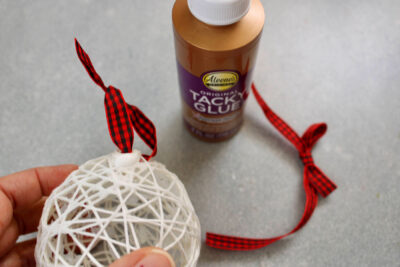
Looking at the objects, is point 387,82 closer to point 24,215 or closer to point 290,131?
point 290,131

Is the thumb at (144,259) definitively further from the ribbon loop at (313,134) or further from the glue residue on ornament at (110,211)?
the ribbon loop at (313,134)

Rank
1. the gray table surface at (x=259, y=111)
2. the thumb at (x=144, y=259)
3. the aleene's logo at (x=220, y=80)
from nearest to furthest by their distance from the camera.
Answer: the thumb at (x=144, y=259)
the aleene's logo at (x=220, y=80)
the gray table surface at (x=259, y=111)

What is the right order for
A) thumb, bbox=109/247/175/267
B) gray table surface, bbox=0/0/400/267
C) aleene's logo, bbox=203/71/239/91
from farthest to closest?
gray table surface, bbox=0/0/400/267, aleene's logo, bbox=203/71/239/91, thumb, bbox=109/247/175/267

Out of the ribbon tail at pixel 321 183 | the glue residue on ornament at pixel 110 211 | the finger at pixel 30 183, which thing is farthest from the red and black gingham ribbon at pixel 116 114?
the ribbon tail at pixel 321 183

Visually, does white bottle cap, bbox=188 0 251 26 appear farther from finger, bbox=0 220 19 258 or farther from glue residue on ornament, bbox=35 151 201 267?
finger, bbox=0 220 19 258

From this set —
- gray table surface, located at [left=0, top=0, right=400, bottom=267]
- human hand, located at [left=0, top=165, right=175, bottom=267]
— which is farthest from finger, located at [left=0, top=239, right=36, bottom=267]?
gray table surface, located at [left=0, top=0, right=400, bottom=267]

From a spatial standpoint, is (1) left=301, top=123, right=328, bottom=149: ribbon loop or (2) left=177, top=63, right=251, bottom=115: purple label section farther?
(1) left=301, top=123, right=328, bottom=149: ribbon loop

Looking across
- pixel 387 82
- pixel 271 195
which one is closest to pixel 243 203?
pixel 271 195
